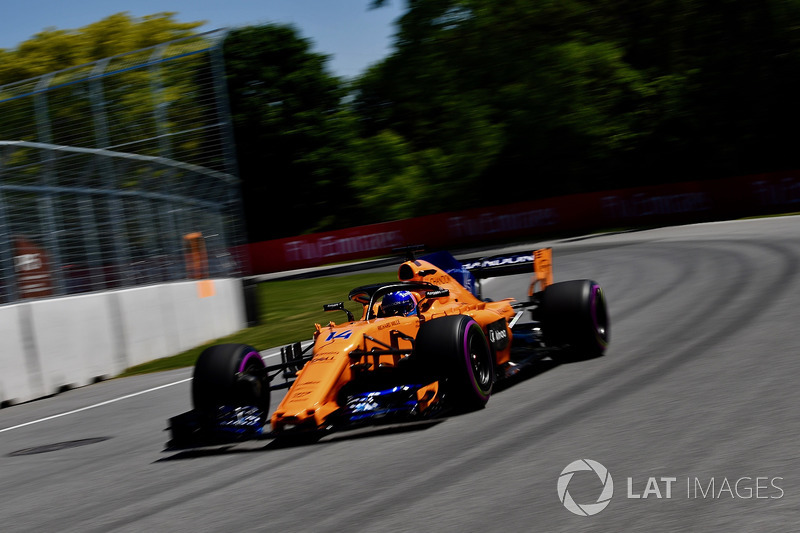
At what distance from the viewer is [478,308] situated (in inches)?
331

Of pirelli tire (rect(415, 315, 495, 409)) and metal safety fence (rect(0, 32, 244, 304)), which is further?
metal safety fence (rect(0, 32, 244, 304))

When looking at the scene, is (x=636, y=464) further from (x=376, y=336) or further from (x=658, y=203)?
(x=658, y=203)

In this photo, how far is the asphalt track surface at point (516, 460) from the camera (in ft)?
14.1

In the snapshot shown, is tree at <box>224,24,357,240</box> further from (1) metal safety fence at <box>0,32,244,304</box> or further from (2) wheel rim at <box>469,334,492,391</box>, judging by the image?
(2) wheel rim at <box>469,334,492,391</box>

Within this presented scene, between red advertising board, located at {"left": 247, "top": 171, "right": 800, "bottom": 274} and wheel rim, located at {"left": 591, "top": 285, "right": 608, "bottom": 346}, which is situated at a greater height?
red advertising board, located at {"left": 247, "top": 171, "right": 800, "bottom": 274}

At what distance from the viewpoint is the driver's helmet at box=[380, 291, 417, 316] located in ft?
25.8

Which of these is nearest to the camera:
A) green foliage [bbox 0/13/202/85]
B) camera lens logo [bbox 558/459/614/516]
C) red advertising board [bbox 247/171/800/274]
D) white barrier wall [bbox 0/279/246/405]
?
camera lens logo [bbox 558/459/614/516]

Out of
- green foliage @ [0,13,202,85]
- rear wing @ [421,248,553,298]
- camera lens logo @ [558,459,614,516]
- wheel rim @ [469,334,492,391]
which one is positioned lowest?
camera lens logo @ [558,459,614,516]

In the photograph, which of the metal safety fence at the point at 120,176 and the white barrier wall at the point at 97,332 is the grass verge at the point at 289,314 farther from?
the metal safety fence at the point at 120,176

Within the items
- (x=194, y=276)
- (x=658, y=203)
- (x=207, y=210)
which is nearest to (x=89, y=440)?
(x=194, y=276)

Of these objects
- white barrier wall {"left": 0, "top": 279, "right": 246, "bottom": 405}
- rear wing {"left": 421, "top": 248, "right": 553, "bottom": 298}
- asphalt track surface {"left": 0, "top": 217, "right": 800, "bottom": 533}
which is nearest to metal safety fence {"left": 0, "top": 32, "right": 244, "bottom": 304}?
white barrier wall {"left": 0, "top": 279, "right": 246, "bottom": 405}

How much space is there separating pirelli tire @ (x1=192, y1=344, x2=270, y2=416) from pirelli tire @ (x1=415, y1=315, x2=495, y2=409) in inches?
59.9

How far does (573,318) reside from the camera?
8555 millimetres

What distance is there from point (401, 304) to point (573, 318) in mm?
1758
